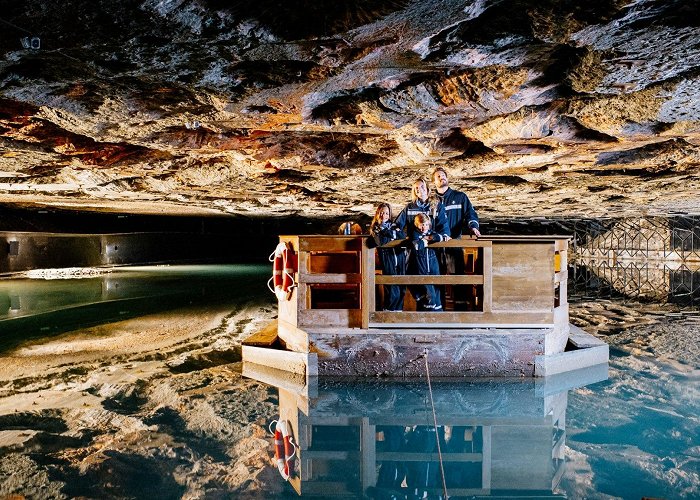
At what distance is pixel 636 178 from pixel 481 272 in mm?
7132

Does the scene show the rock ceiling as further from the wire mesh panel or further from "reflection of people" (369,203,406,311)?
the wire mesh panel

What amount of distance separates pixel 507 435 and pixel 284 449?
2032mm

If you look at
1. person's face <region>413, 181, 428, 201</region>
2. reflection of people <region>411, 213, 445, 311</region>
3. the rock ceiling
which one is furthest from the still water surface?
the rock ceiling

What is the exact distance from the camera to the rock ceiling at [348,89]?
359 centimetres

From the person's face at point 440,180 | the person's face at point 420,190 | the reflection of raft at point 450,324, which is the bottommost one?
the reflection of raft at point 450,324

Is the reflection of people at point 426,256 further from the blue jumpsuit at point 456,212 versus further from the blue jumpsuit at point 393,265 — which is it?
the blue jumpsuit at point 456,212

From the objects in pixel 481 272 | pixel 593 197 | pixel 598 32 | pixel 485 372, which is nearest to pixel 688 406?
pixel 485 372

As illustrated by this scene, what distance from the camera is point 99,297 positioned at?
13.1 m

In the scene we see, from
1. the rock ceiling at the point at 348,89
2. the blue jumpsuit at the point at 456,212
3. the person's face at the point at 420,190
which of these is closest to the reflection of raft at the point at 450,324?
the blue jumpsuit at the point at 456,212

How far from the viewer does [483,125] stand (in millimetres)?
6672

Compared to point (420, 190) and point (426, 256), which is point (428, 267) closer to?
point (426, 256)

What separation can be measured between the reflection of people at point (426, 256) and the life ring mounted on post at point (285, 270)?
1573 millimetres

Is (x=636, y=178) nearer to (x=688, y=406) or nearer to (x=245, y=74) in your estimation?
(x=688, y=406)

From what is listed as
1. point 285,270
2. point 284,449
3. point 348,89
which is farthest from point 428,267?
point 284,449
